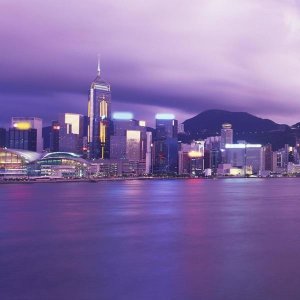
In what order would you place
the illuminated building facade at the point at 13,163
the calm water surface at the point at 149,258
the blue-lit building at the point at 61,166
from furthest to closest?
1. the blue-lit building at the point at 61,166
2. the illuminated building facade at the point at 13,163
3. the calm water surface at the point at 149,258

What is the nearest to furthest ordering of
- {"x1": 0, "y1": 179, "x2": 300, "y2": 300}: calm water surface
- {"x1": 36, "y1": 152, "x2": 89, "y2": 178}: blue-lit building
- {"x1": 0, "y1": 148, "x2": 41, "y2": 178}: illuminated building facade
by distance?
1. {"x1": 0, "y1": 179, "x2": 300, "y2": 300}: calm water surface
2. {"x1": 0, "y1": 148, "x2": 41, "y2": 178}: illuminated building facade
3. {"x1": 36, "y1": 152, "x2": 89, "y2": 178}: blue-lit building

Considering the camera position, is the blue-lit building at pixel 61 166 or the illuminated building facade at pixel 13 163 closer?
the illuminated building facade at pixel 13 163

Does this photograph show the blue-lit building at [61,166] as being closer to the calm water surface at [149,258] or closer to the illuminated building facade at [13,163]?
the illuminated building facade at [13,163]

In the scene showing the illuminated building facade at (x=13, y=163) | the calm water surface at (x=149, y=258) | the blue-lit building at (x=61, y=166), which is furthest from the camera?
the blue-lit building at (x=61, y=166)

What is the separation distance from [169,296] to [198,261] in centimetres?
631

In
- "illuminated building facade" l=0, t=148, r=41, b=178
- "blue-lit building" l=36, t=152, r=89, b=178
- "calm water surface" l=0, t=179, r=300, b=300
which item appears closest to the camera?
"calm water surface" l=0, t=179, r=300, b=300

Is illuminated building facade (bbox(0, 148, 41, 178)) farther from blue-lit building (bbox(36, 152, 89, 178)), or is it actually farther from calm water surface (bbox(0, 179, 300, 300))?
calm water surface (bbox(0, 179, 300, 300))

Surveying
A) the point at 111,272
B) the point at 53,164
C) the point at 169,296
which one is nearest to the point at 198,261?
the point at 111,272

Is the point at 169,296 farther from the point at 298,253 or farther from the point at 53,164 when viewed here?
the point at 53,164

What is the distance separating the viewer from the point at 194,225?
37.2 meters

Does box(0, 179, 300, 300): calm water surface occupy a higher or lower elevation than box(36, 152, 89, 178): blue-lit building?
lower

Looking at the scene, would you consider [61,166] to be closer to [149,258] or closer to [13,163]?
[13,163]

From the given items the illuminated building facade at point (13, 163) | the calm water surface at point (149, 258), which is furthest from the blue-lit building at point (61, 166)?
the calm water surface at point (149, 258)

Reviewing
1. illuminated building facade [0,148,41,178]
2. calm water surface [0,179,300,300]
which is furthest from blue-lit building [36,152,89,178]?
calm water surface [0,179,300,300]
